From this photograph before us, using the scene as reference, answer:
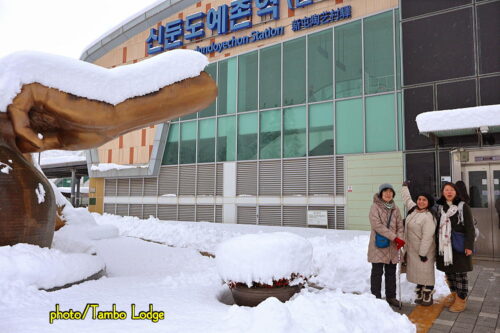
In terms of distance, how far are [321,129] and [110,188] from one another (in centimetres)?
1302

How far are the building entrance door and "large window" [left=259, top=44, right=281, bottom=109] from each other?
833 cm

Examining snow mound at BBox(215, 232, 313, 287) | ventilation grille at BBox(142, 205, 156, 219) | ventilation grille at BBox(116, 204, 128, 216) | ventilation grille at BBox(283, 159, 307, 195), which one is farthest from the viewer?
ventilation grille at BBox(116, 204, 128, 216)

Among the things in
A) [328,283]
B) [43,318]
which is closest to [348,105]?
[328,283]

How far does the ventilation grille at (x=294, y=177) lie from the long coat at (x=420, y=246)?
9.69 metres

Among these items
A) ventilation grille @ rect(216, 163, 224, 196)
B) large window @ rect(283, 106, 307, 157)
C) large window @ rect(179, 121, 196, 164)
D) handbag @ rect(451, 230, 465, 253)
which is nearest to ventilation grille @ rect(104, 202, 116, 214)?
large window @ rect(179, 121, 196, 164)

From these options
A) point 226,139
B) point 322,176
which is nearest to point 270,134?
point 226,139

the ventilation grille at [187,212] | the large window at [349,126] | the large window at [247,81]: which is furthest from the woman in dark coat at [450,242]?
the ventilation grille at [187,212]

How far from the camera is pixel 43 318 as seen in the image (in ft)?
13.3

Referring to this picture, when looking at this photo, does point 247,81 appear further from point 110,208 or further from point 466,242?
point 466,242

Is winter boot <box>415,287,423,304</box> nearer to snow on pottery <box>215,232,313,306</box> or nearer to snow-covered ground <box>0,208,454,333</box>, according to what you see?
snow-covered ground <box>0,208,454,333</box>

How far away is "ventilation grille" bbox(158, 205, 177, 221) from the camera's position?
62.6ft

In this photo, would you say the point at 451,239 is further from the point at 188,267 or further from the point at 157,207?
the point at 157,207

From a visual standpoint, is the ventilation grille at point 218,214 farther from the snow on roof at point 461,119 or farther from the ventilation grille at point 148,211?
the snow on roof at point 461,119

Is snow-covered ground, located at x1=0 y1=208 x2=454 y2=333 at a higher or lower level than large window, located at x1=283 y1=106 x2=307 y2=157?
lower
